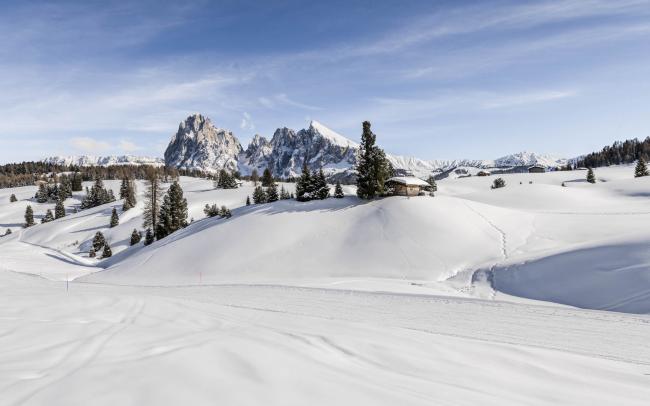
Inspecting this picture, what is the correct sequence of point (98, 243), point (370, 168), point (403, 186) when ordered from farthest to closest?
point (98, 243) < point (403, 186) < point (370, 168)

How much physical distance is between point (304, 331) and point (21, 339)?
5.24m

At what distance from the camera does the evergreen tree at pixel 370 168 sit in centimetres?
5106

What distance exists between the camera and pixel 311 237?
127 ft

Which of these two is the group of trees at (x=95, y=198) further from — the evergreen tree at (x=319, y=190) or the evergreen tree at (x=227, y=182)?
the evergreen tree at (x=319, y=190)

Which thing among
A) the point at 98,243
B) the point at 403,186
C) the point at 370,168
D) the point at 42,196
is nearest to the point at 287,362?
the point at 370,168

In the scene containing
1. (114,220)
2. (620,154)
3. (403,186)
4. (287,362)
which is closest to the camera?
(287,362)

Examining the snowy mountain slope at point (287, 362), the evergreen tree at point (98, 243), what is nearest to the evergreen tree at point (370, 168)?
the snowy mountain slope at point (287, 362)

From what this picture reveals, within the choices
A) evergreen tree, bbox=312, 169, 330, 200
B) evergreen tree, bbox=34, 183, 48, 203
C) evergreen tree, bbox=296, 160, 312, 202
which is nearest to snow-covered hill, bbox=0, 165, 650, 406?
evergreen tree, bbox=296, 160, 312, 202

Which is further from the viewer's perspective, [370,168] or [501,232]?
[370,168]

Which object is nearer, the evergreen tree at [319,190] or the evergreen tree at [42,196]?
the evergreen tree at [319,190]

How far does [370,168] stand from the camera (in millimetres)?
51406

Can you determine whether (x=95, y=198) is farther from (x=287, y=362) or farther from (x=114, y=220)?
(x=287, y=362)

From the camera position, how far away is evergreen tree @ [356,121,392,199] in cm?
5106

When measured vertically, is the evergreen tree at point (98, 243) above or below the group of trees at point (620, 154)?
below
